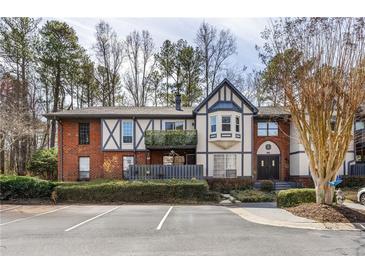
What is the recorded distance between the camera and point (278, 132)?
2494 cm

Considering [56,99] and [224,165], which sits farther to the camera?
[56,99]

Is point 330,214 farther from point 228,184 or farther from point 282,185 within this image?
point 282,185

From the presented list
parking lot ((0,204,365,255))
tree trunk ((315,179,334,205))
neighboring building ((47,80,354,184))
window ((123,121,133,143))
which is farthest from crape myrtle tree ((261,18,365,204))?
window ((123,121,133,143))

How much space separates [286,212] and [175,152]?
531 inches

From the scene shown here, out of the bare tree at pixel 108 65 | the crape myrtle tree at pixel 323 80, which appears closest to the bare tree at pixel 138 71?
the bare tree at pixel 108 65

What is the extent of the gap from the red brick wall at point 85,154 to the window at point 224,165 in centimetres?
556

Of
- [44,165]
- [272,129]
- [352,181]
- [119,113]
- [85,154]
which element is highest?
[119,113]

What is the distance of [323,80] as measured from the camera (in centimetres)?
1089

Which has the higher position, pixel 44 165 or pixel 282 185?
pixel 44 165

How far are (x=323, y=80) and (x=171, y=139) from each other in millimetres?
13674

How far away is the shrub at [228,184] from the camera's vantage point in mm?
22359

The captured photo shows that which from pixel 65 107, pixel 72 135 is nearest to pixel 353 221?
pixel 72 135

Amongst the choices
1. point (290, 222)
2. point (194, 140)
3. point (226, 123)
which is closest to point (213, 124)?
point (226, 123)

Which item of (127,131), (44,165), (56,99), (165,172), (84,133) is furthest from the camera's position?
(56,99)
